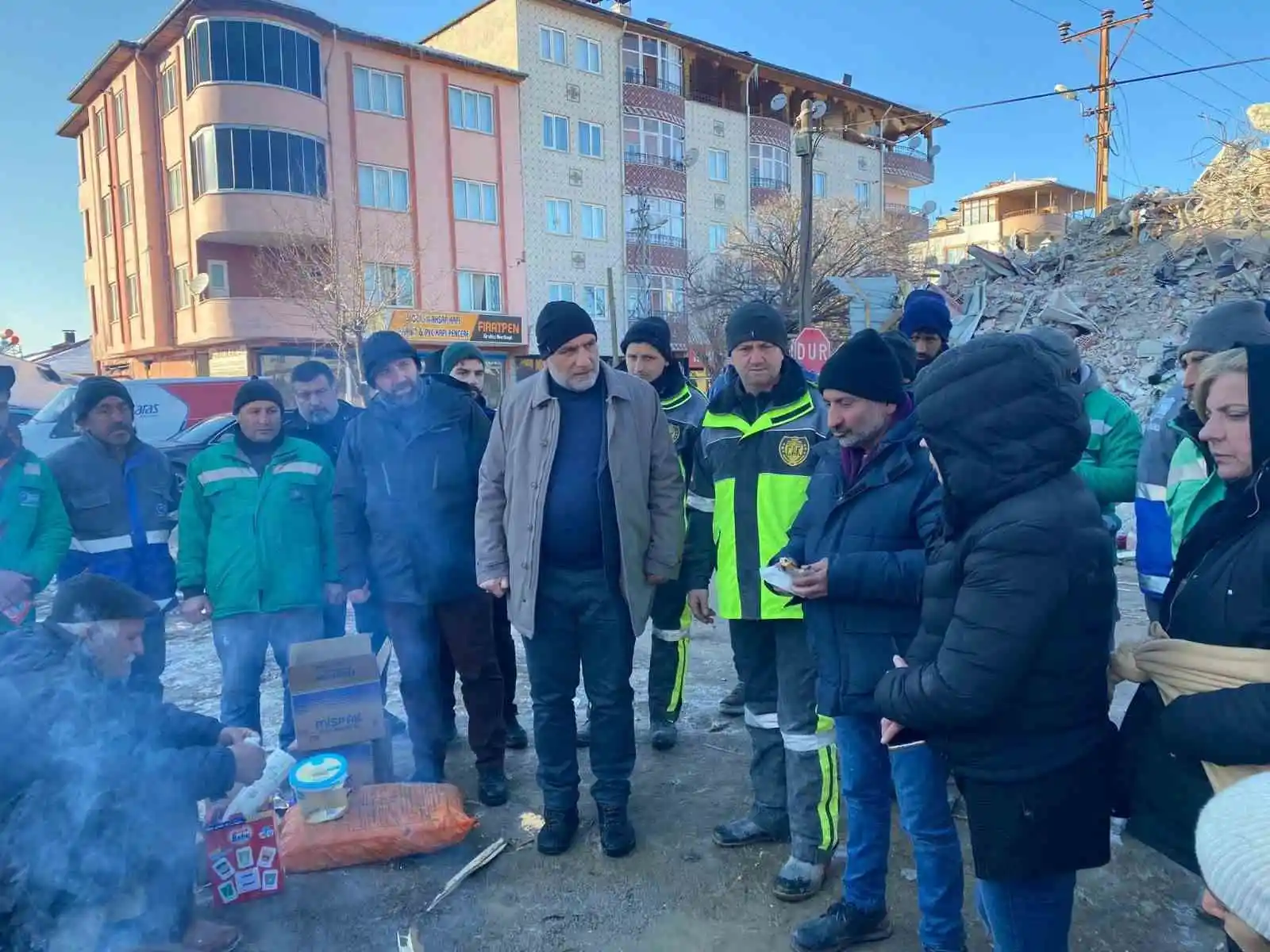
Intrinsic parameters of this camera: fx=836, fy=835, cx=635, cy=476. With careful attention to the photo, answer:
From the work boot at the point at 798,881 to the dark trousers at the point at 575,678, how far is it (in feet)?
2.34

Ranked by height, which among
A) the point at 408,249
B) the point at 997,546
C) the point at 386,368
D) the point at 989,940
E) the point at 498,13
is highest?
the point at 498,13

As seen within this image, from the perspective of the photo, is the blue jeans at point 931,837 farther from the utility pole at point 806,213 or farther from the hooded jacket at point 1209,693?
the utility pole at point 806,213

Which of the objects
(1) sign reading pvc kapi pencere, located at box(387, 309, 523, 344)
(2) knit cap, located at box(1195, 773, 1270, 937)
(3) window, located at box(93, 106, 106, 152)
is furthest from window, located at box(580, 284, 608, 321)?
(2) knit cap, located at box(1195, 773, 1270, 937)

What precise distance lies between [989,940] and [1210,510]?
169 centimetres

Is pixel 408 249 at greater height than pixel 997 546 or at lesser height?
greater

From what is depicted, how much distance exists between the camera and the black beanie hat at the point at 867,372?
262cm

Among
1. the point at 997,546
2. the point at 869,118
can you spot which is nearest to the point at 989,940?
the point at 997,546

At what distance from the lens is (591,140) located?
29844 mm

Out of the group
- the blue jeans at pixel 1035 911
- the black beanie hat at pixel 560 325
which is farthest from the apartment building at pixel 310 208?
the blue jeans at pixel 1035 911

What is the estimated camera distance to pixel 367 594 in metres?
4.00

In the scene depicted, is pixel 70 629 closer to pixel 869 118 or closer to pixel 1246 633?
pixel 1246 633

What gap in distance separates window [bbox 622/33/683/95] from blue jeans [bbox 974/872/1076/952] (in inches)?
1294

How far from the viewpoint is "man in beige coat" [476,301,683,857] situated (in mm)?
3318

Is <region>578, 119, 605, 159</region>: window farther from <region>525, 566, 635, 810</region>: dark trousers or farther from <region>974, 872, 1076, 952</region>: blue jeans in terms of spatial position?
<region>974, 872, 1076, 952</region>: blue jeans
